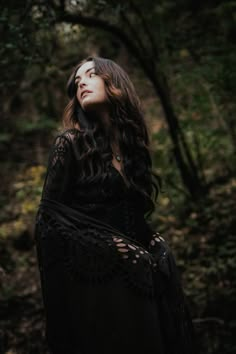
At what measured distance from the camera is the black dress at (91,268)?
2.07 m

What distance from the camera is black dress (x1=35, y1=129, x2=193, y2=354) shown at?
2.07 m

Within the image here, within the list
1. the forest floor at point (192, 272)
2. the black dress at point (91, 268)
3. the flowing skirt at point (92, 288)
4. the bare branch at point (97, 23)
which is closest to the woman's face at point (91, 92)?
the black dress at point (91, 268)

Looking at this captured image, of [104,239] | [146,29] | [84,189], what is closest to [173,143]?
[146,29]

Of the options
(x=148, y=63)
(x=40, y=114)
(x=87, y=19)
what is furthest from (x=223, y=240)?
(x=40, y=114)

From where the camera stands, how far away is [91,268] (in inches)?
82.5

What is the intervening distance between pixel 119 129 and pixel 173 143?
430 cm

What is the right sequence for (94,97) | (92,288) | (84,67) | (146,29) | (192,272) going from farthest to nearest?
1. (146,29)
2. (192,272)
3. (84,67)
4. (94,97)
5. (92,288)

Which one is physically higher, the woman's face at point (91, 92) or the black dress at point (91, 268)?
the woman's face at point (91, 92)

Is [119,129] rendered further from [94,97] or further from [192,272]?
[192,272]

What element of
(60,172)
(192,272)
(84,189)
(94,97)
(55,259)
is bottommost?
(192,272)

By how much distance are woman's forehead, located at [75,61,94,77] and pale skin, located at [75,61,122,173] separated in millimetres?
25

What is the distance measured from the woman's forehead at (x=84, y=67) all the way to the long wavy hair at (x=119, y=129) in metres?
0.03

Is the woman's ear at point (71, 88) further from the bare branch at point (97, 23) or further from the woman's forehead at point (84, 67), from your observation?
the bare branch at point (97, 23)

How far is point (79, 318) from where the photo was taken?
82.3 inches
